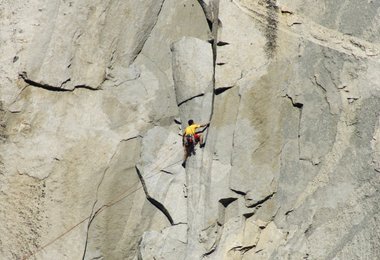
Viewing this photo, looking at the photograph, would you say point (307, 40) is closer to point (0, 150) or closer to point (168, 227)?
point (168, 227)

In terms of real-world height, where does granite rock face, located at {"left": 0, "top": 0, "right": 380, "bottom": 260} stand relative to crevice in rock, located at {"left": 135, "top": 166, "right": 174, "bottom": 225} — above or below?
above

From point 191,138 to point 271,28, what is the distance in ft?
7.31

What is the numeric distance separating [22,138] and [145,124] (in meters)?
2.01

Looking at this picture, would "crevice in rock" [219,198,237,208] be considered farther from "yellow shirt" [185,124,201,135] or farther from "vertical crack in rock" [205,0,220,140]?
"vertical crack in rock" [205,0,220,140]

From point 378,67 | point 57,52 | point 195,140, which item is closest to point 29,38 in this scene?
point 57,52

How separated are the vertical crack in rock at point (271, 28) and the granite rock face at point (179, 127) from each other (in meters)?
0.02

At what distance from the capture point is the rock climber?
13.4m

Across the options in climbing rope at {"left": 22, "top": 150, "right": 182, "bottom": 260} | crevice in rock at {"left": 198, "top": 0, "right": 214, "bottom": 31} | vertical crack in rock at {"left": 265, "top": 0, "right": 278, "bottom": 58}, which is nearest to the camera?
climbing rope at {"left": 22, "top": 150, "right": 182, "bottom": 260}

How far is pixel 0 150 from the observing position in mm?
13375

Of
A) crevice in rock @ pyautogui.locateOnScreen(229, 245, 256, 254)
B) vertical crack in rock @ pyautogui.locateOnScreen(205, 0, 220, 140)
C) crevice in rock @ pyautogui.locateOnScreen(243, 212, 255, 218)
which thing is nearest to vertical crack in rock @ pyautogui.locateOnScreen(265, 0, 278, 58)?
vertical crack in rock @ pyautogui.locateOnScreen(205, 0, 220, 140)

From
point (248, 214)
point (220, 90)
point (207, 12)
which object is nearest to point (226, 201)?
point (248, 214)

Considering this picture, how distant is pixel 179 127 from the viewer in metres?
14.1

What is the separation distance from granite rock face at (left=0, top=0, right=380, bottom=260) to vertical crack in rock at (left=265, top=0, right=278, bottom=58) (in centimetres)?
2

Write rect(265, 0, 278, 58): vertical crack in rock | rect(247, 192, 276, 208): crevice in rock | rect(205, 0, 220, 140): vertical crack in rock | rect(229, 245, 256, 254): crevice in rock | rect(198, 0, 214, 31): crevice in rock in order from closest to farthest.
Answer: rect(229, 245, 256, 254): crevice in rock → rect(247, 192, 276, 208): crevice in rock → rect(265, 0, 278, 58): vertical crack in rock → rect(205, 0, 220, 140): vertical crack in rock → rect(198, 0, 214, 31): crevice in rock
